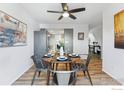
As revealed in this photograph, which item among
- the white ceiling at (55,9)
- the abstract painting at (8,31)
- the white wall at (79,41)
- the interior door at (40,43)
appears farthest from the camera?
the white wall at (79,41)

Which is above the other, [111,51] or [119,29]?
[119,29]

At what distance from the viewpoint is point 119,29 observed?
135 inches

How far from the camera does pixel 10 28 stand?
3363mm

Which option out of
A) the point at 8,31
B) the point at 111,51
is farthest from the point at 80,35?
the point at 8,31

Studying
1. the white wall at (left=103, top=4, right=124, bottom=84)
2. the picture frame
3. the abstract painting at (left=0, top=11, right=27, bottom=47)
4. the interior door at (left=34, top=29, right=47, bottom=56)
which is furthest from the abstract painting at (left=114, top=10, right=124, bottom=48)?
the picture frame

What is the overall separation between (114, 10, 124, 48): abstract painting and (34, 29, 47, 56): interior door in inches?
153

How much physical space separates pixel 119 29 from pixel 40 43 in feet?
13.8

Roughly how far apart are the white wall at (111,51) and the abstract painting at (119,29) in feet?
0.42

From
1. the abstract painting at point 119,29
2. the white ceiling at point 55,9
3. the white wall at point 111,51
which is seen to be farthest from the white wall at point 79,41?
the abstract painting at point 119,29

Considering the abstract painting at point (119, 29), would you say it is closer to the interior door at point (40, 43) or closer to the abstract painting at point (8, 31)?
the abstract painting at point (8, 31)

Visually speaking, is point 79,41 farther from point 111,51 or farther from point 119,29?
point 119,29

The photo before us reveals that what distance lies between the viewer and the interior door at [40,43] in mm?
6676
